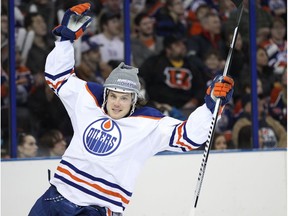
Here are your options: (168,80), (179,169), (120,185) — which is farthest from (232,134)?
(120,185)

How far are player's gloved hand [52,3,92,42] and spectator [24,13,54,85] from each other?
185 cm

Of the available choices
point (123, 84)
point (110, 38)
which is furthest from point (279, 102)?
point (123, 84)

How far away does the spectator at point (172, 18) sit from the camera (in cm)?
610

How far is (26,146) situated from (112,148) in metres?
1.60

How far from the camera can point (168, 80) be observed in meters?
5.68

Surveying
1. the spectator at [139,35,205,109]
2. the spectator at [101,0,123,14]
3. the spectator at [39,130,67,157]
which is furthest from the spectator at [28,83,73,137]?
the spectator at [101,0,123,14]

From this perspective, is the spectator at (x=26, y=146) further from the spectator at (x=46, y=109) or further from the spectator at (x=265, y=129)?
the spectator at (x=265, y=129)

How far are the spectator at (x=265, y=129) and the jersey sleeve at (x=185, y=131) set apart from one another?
1.98 meters

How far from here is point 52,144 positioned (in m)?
5.09

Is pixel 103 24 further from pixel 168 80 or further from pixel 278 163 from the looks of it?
pixel 278 163

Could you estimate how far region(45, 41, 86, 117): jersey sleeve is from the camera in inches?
136

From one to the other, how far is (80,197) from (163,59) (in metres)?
2.54

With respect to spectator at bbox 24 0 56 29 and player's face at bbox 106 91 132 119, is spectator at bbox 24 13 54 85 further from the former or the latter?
player's face at bbox 106 91 132 119

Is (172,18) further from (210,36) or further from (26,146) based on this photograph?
(26,146)
